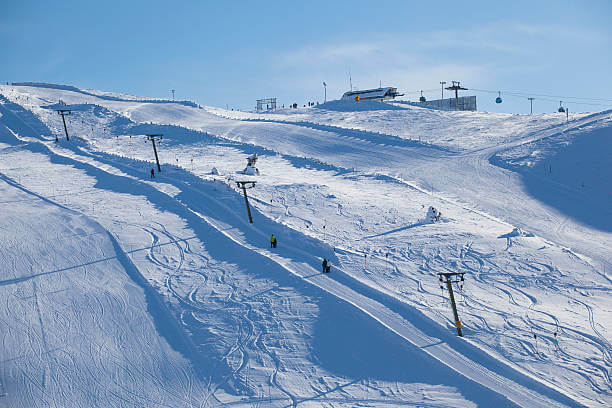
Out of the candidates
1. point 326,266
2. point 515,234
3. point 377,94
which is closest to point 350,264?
point 326,266

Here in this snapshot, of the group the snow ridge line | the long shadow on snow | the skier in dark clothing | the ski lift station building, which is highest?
the long shadow on snow

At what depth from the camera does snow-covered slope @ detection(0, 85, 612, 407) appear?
16.1 meters

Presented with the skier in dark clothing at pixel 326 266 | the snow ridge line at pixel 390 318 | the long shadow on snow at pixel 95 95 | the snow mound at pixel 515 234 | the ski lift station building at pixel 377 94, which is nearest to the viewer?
the snow ridge line at pixel 390 318

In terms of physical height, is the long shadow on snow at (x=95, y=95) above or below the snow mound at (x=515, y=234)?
above

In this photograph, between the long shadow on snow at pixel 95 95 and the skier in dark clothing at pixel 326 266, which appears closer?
the skier in dark clothing at pixel 326 266

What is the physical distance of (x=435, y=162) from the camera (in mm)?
47219

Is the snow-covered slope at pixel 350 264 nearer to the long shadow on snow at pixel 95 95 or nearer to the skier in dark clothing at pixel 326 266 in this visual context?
the skier in dark clothing at pixel 326 266

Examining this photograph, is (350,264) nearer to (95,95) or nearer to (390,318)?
Answer: (390,318)

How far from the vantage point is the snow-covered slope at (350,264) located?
1606 centimetres

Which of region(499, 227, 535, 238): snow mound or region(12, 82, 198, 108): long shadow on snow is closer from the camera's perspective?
region(499, 227, 535, 238): snow mound

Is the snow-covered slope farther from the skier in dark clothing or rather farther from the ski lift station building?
the ski lift station building

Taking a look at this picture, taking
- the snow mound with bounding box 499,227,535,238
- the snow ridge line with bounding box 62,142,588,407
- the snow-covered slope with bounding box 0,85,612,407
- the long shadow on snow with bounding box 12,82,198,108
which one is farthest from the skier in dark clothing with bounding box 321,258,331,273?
the long shadow on snow with bounding box 12,82,198,108

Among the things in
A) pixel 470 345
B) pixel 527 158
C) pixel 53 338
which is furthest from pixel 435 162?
pixel 53 338

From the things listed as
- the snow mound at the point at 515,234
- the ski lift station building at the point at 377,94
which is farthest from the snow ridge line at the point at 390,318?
the ski lift station building at the point at 377,94
